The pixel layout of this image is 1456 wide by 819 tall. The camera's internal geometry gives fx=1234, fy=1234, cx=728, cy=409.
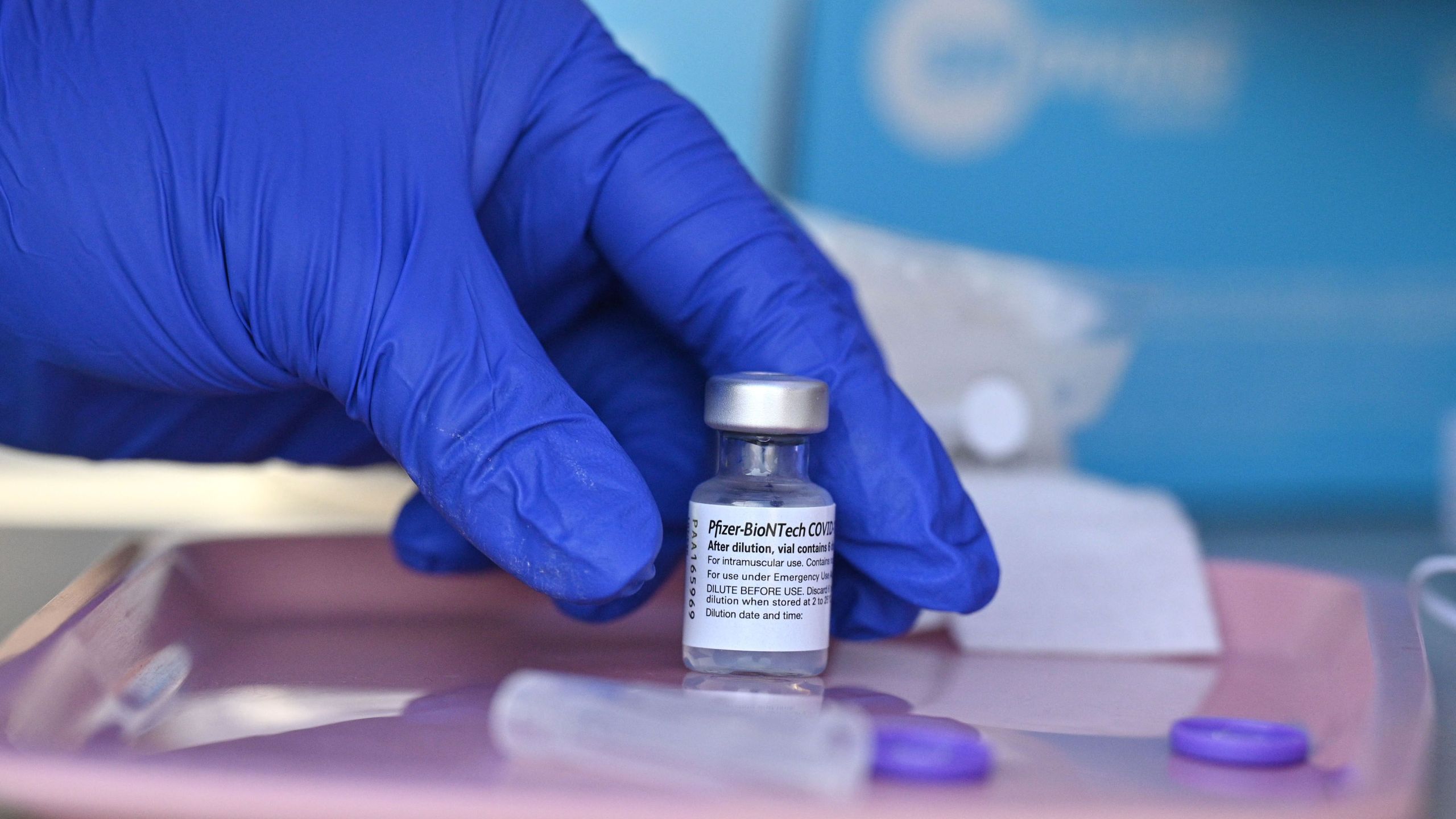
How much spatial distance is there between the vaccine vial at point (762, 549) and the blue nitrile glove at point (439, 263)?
4 cm

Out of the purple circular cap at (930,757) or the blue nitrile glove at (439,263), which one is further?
the blue nitrile glove at (439,263)

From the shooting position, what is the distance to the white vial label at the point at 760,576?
0.59 metres

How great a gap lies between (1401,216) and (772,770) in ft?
5.89

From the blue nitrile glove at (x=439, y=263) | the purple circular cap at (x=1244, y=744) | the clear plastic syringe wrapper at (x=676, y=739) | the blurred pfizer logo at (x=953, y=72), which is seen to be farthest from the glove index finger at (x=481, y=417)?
the blurred pfizer logo at (x=953, y=72)

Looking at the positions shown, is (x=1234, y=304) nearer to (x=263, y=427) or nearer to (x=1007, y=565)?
(x=1007, y=565)

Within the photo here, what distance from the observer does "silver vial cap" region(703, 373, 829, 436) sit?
23.1 inches

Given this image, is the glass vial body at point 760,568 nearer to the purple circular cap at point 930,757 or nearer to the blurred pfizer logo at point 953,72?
the purple circular cap at point 930,757

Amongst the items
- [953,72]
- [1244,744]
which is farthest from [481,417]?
[953,72]

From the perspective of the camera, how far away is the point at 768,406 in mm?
586

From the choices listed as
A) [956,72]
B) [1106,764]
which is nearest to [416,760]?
[1106,764]

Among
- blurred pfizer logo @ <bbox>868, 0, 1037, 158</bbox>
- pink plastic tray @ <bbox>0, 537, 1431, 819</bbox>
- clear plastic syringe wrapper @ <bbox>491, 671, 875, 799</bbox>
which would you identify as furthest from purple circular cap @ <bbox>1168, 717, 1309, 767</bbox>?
blurred pfizer logo @ <bbox>868, 0, 1037, 158</bbox>

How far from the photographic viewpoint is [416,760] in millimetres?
440

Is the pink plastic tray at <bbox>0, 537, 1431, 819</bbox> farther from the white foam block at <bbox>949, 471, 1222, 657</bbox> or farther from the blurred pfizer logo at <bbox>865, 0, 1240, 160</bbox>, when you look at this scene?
the blurred pfizer logo at <bbox>865, 0, 1240, 160</bbox>

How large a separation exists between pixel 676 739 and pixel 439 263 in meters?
0.32
